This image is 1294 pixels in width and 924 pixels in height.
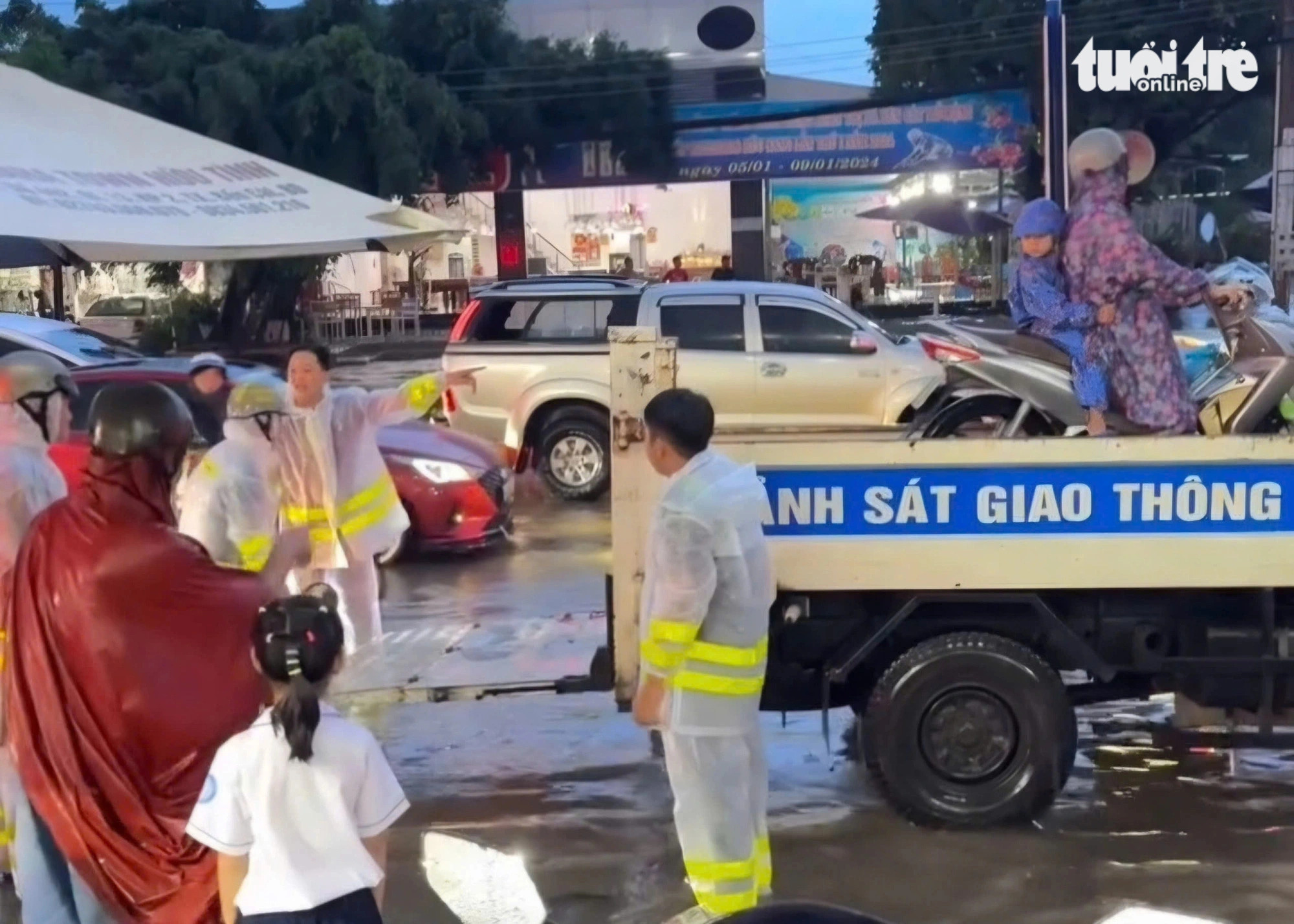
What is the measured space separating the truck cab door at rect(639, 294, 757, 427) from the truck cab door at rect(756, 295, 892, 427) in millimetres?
128

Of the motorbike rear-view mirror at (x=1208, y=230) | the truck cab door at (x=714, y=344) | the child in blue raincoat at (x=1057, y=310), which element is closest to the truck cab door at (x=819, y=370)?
the truck cab door at (x=714, y=344)

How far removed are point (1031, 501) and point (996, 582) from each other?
12.0 inches

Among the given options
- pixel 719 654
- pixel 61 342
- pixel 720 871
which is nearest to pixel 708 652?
pixel 719 654

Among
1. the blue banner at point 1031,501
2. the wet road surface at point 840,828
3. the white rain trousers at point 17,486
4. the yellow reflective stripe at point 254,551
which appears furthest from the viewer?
the yellow reflective stripe at point 254,551

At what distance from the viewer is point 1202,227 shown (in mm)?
26203

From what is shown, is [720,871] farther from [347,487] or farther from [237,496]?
[347,487]

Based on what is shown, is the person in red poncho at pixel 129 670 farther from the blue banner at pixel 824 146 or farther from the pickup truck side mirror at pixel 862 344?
the blue banner at pixel 824 146

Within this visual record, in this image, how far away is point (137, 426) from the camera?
3664 millimetres

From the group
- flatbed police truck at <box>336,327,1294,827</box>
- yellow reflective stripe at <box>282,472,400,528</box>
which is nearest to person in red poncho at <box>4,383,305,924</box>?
flatbed police truck at <box>336,327,1294,827</box>

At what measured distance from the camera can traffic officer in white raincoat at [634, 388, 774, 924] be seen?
176 inches

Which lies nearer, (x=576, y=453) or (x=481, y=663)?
(x=481, y=663)

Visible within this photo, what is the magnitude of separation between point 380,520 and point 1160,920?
11.6 feet

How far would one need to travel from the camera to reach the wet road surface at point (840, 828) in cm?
521

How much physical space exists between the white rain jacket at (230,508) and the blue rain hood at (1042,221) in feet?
10.0
